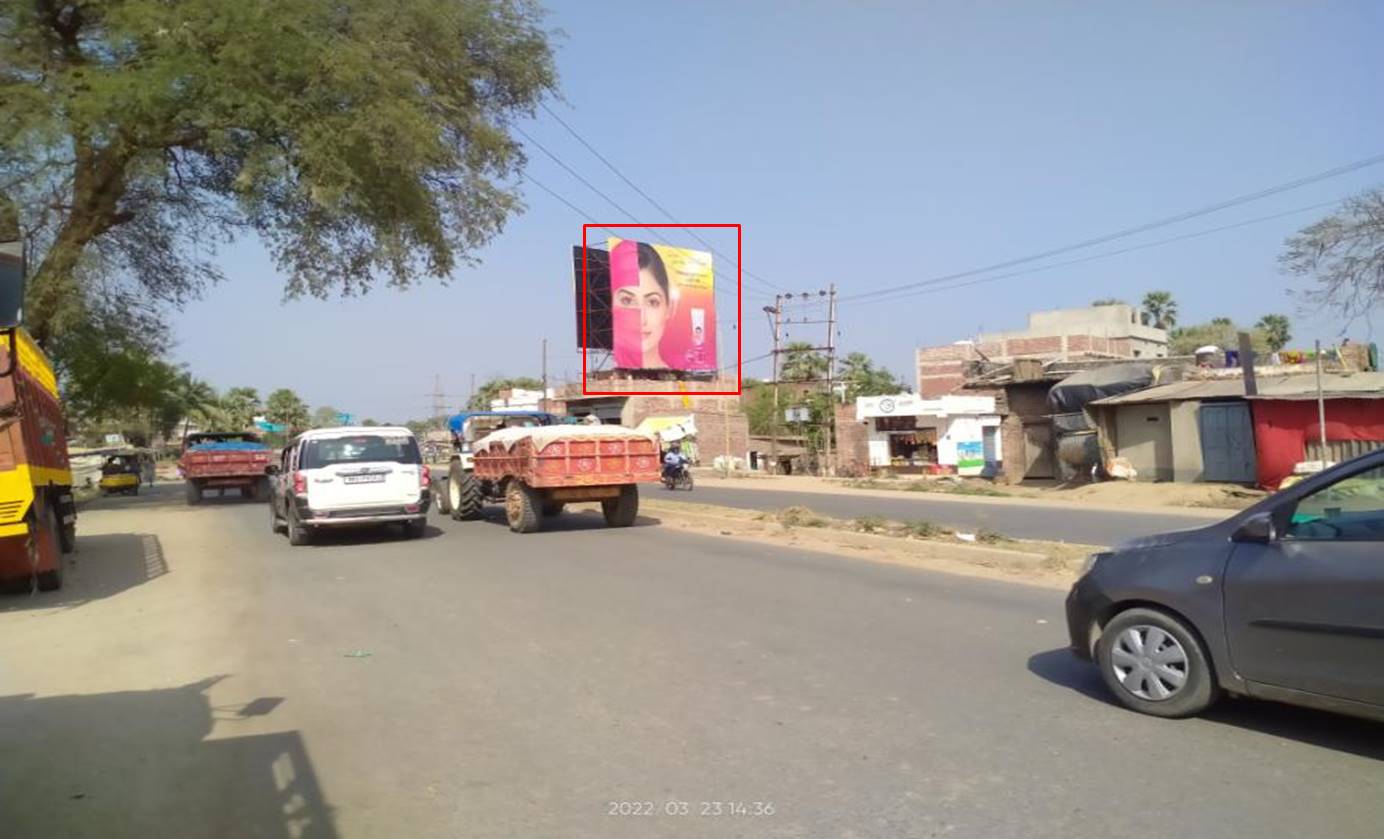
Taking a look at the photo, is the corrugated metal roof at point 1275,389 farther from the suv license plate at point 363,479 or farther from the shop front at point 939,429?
the suv license plate at point 363,479

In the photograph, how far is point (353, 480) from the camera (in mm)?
14680

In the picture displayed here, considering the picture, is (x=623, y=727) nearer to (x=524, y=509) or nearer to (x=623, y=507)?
Answer: (x=524, y=509)

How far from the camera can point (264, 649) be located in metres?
7.77

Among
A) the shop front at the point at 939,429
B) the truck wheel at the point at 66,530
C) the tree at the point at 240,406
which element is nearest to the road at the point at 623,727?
the truck wheel at the point at 66,530

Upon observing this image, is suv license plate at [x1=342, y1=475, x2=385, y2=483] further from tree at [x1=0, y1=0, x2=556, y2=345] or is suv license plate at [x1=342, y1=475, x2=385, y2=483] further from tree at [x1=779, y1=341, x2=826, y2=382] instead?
tree at [x1=779, y1=341, x2=826, y2=382]

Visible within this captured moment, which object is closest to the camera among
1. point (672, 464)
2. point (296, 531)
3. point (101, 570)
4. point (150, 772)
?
point (150, 772)

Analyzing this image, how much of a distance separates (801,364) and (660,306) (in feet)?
42.6

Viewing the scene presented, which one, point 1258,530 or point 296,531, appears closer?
point 1258,530

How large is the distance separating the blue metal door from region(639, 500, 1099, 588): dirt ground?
14.1 m

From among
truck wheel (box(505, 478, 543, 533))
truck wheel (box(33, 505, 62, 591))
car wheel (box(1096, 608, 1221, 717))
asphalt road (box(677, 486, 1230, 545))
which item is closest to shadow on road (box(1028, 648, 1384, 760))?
car wheel (box(1096, 608, 1221, 717))

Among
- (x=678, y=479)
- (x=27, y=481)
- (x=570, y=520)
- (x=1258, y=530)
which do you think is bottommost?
(x=570, y=520)

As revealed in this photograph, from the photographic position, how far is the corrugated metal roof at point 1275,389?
23413 mm

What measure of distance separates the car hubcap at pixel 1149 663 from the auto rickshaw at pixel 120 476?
38.6 m

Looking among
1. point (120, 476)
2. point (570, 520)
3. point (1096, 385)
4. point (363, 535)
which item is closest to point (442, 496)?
point (570, 520)
